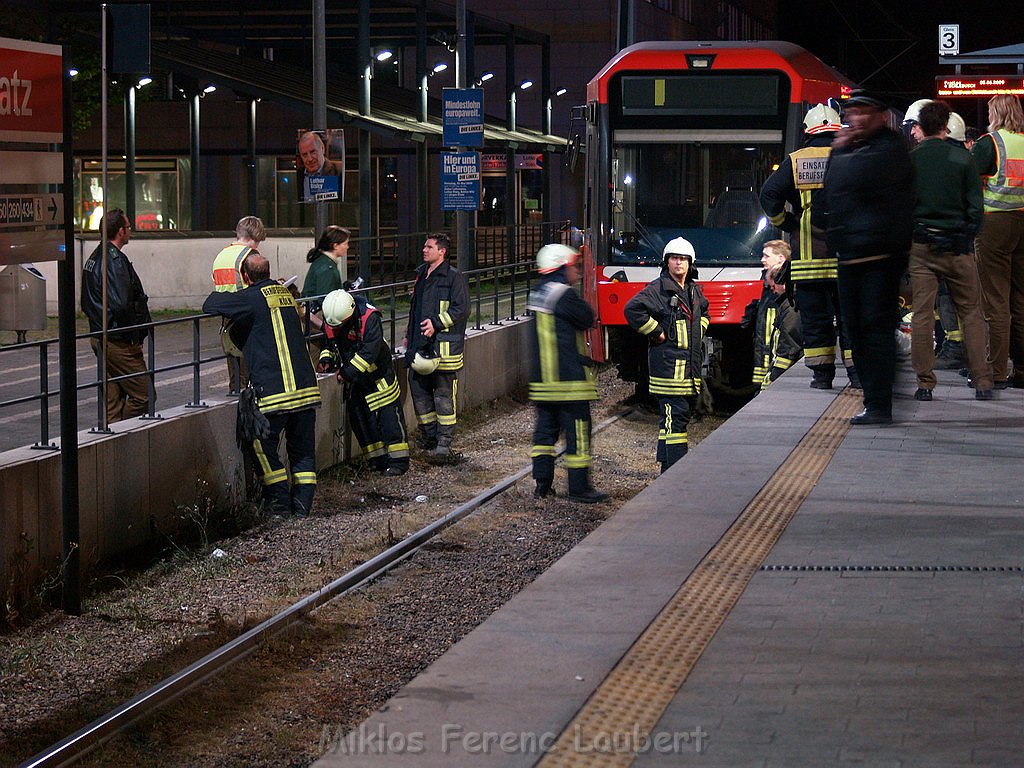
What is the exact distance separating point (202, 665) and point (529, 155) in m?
31.1

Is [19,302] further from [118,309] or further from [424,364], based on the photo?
[424,364]

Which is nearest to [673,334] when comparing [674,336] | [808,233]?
[674,336]

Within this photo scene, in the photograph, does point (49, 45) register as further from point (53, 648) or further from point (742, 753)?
point (742, 753)

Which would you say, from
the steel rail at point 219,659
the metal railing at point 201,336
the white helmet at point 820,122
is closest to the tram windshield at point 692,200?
the metal railing at point 201,336

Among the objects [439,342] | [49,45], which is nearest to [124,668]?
[49,45]

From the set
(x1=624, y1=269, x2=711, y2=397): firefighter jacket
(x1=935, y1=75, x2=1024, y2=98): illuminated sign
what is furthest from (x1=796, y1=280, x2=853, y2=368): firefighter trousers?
(x1=935, y1=75, x2=1024, y2=98): illuminated sign

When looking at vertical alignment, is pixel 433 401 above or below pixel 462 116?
below

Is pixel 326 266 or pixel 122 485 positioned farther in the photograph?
pixel 326 266

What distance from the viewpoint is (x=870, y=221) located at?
27.2 feet

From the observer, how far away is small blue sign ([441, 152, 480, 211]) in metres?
21.2

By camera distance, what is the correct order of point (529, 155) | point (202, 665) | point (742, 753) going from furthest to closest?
point (529, 155)
point (202, 665)
point (742, 753)

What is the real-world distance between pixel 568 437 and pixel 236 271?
2845 millimetres

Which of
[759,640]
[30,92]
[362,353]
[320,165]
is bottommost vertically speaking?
[759,640]

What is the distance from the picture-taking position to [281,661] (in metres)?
7.69
